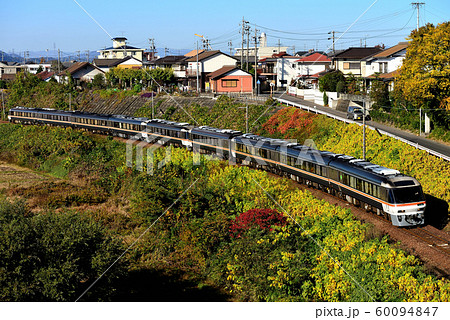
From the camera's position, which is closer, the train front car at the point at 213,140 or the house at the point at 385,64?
the train front car at the point at 213,140

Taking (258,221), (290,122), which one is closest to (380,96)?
(290,122)

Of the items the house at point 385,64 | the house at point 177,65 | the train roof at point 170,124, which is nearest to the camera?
the train roof at point 170,124

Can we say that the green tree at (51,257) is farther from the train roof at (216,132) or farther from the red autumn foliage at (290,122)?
the red autumn foliage at (290,122)

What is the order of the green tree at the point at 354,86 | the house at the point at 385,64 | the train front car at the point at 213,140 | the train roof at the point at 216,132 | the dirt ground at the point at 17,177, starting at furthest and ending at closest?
1. the green tree at the point at 354,86
2. the house at the point at 385,64
3. the dirt ground at the point at 17,177
4. the train roof at the point at 216,132
5. the train front car at the point at 213,140

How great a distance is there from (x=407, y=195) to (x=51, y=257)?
16.9m

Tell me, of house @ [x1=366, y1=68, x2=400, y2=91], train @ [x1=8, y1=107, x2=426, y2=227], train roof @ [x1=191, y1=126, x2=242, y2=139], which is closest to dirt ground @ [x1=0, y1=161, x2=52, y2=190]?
train @ [x1=8, y1=107, x2=426, y2=227]

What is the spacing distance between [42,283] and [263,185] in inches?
664

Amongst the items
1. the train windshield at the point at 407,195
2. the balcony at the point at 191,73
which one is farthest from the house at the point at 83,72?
the train windshield at the point at 407,195

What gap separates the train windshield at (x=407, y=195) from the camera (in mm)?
24812

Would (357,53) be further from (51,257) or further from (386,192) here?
(51,257)

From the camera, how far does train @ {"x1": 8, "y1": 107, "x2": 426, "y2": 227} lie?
25188 mm

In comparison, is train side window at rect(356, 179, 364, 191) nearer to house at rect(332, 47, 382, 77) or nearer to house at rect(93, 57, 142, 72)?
house at rect(332, 47, 382, 77)

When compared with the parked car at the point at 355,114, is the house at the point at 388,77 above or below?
above

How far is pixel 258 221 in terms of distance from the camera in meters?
27.1
